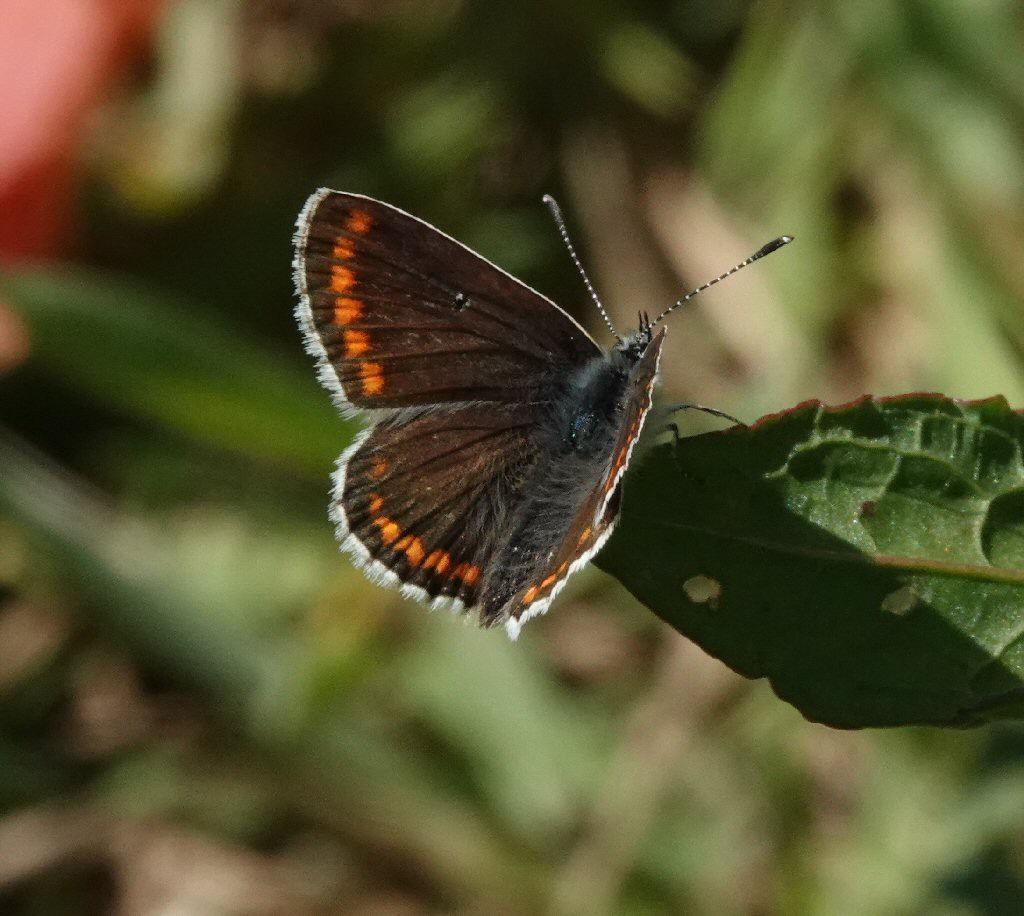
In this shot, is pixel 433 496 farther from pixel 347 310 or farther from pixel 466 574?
pixel 347 310

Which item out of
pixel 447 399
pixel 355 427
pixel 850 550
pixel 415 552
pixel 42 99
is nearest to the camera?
pixel 850 550

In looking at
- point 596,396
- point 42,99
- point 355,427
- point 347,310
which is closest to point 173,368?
point 355,427

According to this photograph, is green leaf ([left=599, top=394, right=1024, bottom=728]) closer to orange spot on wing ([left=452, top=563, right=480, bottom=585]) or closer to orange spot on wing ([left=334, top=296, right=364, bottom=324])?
orange spot on wing ([left=452, top=563, right=480, bottom=585])

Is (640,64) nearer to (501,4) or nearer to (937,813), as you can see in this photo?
(501,4)

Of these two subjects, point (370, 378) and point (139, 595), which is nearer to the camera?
point (370, 378)

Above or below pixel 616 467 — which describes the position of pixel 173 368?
below

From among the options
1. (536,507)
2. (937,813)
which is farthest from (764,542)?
(937,813)

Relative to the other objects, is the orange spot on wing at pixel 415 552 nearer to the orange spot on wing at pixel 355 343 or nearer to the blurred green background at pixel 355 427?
the orange spot on wing at pixel 355 343
